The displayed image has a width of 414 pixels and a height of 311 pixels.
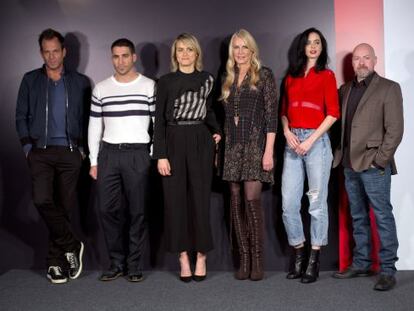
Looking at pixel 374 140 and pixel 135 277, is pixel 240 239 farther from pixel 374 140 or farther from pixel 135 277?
pixel 374 140

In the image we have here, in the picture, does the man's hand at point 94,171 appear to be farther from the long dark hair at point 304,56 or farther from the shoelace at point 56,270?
the long dark hair at point 304,56

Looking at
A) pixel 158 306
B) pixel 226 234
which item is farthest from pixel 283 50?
pixel 158 306

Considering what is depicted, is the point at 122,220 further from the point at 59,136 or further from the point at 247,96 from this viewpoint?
the point at 247,96

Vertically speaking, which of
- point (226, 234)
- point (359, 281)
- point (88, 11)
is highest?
point (88, 11)

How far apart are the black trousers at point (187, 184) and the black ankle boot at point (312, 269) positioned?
2.25ft

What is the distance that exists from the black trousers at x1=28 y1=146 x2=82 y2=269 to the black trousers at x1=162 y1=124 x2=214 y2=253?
2.34 ft

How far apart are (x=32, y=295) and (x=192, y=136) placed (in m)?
1.49

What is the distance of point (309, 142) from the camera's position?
3.60 meters

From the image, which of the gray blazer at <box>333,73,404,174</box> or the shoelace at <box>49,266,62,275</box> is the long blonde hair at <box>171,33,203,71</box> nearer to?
the gray blazer at <box>333,73,404,174</box>

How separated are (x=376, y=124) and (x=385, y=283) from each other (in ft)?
3.38

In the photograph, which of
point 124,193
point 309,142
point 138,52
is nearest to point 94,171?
point 124,193

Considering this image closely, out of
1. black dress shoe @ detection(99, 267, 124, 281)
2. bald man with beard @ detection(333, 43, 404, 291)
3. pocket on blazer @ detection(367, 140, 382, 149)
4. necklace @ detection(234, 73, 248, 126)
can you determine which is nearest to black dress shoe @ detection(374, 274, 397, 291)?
bald man with beard @ detection(333, 43, 404, 291)

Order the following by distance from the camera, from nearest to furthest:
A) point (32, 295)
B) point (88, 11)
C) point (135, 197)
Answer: point (32, 295)
point (135, 197)
point (88, 11)

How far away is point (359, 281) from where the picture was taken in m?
3.67
